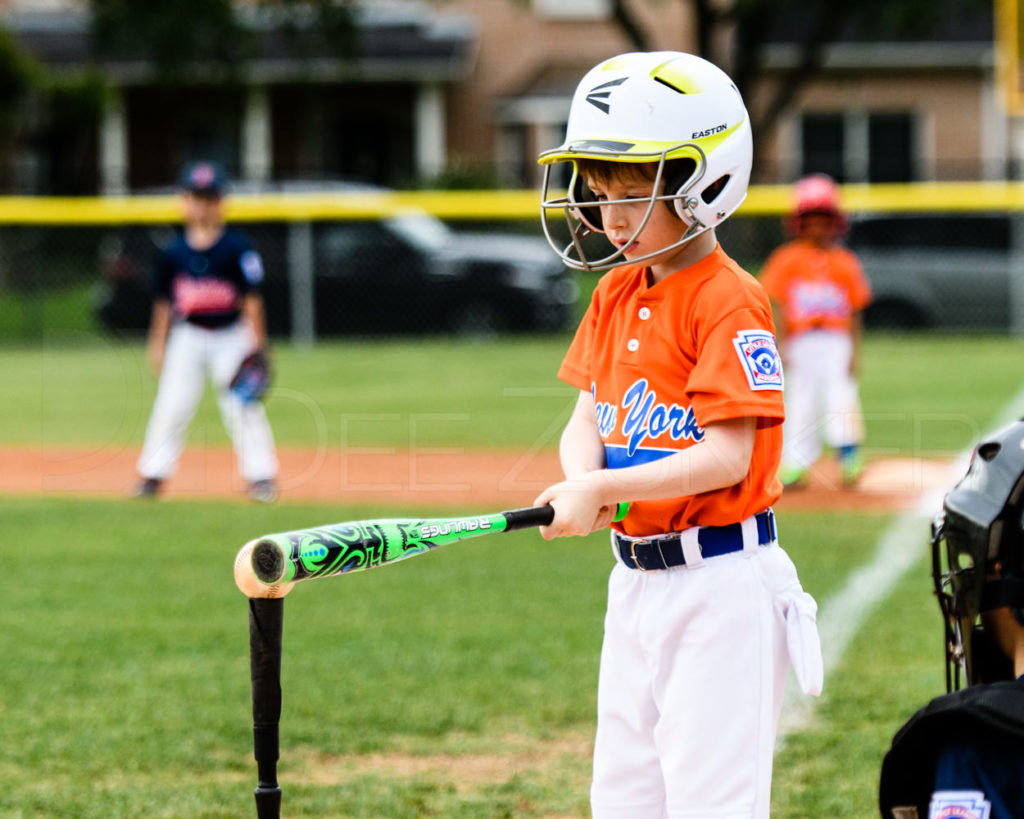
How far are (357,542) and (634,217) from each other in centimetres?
86

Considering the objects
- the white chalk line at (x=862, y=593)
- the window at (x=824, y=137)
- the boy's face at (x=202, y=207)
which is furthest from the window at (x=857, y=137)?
the boy's face at (x=202, y=207)

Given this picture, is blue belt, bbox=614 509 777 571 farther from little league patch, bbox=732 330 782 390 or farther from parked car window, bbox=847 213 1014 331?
parked car window, bbox=847 213 1014 331

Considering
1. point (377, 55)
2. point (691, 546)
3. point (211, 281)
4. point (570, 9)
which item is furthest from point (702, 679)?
point (570, 9)

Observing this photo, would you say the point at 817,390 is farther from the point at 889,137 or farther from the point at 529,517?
the point at 889,137

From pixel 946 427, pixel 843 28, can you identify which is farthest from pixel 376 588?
pixel 843 28

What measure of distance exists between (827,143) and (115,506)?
1015 inches

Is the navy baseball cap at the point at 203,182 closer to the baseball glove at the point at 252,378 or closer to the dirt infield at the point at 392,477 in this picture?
the baseball glove at the point at 252,378

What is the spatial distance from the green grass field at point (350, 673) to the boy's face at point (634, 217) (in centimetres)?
180

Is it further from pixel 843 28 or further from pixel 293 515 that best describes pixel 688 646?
pixel 843 28

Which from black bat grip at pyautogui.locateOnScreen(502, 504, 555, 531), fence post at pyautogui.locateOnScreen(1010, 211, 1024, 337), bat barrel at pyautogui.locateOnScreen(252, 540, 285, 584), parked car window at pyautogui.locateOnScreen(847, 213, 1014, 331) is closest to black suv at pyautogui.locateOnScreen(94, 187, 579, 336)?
parked car window at pyautogui.locateOnScreen(847, 213, 1014, 331)

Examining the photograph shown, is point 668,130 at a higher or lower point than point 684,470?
higher

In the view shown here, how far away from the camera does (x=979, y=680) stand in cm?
239

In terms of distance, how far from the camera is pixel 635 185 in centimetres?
270

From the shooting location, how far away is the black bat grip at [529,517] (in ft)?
8.09
